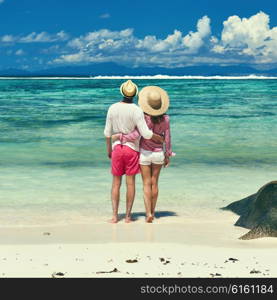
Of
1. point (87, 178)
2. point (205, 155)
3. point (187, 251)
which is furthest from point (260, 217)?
point (205, 155)

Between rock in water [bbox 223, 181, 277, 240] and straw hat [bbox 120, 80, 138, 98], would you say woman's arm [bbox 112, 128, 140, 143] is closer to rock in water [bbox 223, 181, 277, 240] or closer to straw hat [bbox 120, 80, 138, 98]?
straw hat [bbox 120, 80, 138, 98]

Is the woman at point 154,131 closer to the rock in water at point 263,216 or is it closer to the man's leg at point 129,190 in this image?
the man's leg at point 129,190

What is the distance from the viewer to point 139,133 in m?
6.65

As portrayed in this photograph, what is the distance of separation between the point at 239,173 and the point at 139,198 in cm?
332

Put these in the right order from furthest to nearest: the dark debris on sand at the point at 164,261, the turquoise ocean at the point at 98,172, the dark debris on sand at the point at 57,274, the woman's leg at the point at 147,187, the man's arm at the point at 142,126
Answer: the turquoise ocean at the point at 98,172 < the woman's leg at the point at 147,187 < the man's arm at the point at 142,126 < the dark debris on sand at the point at 164,261 < the dark debris on sand at the point at 57,274

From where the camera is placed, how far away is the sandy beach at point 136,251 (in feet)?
16.0

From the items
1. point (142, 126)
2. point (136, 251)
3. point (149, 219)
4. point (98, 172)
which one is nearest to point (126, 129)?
point (142, 126)

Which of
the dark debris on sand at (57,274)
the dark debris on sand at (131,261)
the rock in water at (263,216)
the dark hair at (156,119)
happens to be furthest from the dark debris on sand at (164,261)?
the dark hair at (156,119)

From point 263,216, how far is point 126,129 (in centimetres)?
168

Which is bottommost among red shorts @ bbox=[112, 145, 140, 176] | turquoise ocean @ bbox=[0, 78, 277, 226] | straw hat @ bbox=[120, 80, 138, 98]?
turquoise ocean @ bbox=[0, 78, 277, 226]

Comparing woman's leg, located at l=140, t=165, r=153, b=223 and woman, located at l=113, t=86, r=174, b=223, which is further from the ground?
woman, located at l=113, t=86, r=174, b=223

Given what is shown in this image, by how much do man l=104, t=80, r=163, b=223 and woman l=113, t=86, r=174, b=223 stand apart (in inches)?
2.7

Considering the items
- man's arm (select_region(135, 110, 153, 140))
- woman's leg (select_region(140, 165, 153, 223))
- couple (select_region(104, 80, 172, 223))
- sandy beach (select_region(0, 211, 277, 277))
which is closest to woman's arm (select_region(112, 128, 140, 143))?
couple (select_region(104, 80, 172, 223))

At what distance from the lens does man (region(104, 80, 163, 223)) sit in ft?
21.5
